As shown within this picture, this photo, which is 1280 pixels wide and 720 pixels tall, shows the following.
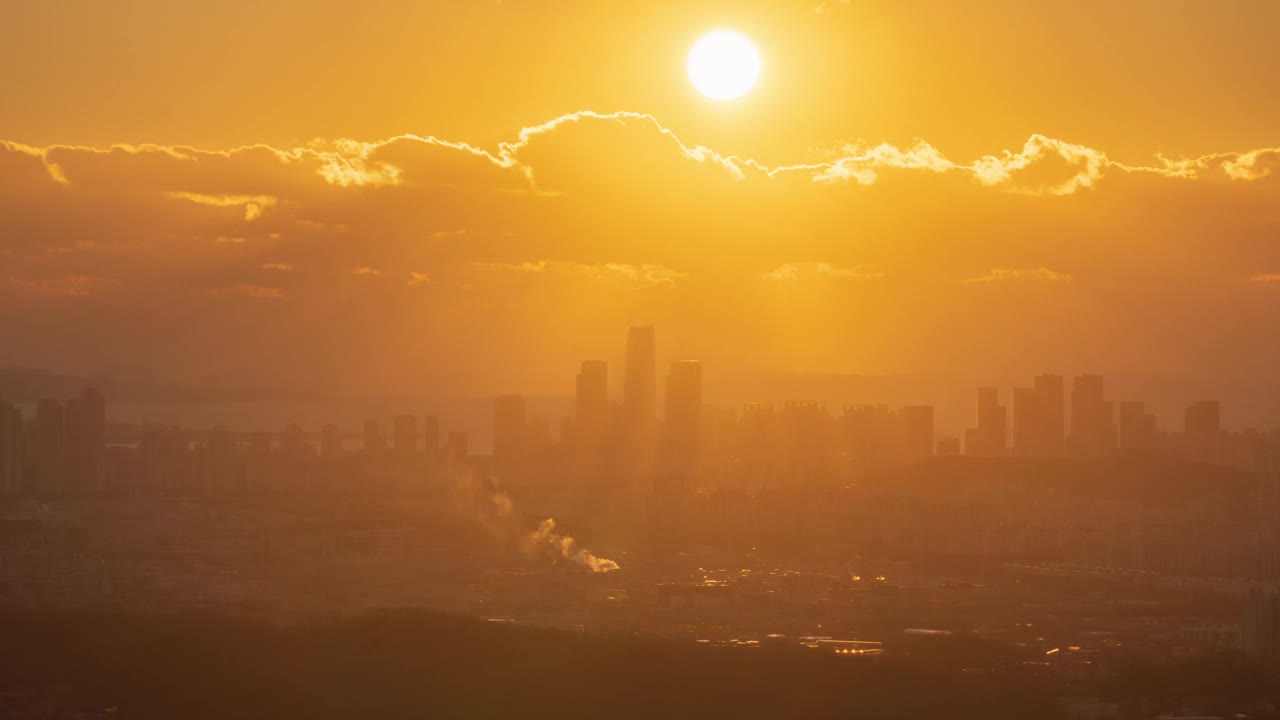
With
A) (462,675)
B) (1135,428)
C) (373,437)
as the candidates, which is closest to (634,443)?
(373,437)

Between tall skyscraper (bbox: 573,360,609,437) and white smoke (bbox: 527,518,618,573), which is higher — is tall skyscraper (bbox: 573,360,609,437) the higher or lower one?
the higher one

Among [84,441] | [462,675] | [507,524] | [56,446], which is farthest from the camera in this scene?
[84,441]

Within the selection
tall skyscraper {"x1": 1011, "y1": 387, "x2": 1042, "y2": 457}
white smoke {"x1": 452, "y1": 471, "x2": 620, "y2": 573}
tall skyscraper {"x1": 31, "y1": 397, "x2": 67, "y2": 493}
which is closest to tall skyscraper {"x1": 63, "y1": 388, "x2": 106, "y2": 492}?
tall skyscraper {"x1": 31, "y1": 397, "x2": 67, "y2": 493}

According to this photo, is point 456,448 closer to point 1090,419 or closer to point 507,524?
point 507,524

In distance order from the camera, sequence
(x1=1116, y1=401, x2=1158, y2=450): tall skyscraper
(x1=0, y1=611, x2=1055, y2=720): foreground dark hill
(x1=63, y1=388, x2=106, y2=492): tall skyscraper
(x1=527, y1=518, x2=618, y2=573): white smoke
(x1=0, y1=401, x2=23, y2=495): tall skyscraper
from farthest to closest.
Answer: (x1=1116, y1=401, x2=1158, y2=450): tall skyscraper
(x1=63, y1=388, x2=106, y2=492): tall skyscraper
(x1=0, y1=401, x2=23, y2=495): tall skyscraper
(x1=527, y1=518, x2=618, y2=573): white smoke
(x1=0, y1=611, x2=1055, y2=720): foreground dark hill

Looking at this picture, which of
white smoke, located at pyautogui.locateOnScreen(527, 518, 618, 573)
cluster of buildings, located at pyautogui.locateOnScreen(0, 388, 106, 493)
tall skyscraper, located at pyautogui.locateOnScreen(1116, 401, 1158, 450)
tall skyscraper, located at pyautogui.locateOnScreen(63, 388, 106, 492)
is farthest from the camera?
tall skyscraper, located at pyautogui.locateOnScreen(1116, 401, 1158, 450)

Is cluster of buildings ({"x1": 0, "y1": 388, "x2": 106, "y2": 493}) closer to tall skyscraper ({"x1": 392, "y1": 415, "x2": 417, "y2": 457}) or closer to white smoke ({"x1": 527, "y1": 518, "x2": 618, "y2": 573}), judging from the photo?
tall skyscraper ({"x1": 392, "y1": 415, "x2": 417, "y2": 457})

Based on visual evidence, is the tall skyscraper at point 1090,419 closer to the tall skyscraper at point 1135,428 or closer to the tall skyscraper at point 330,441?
the tall skyscraper at point 1135,428
